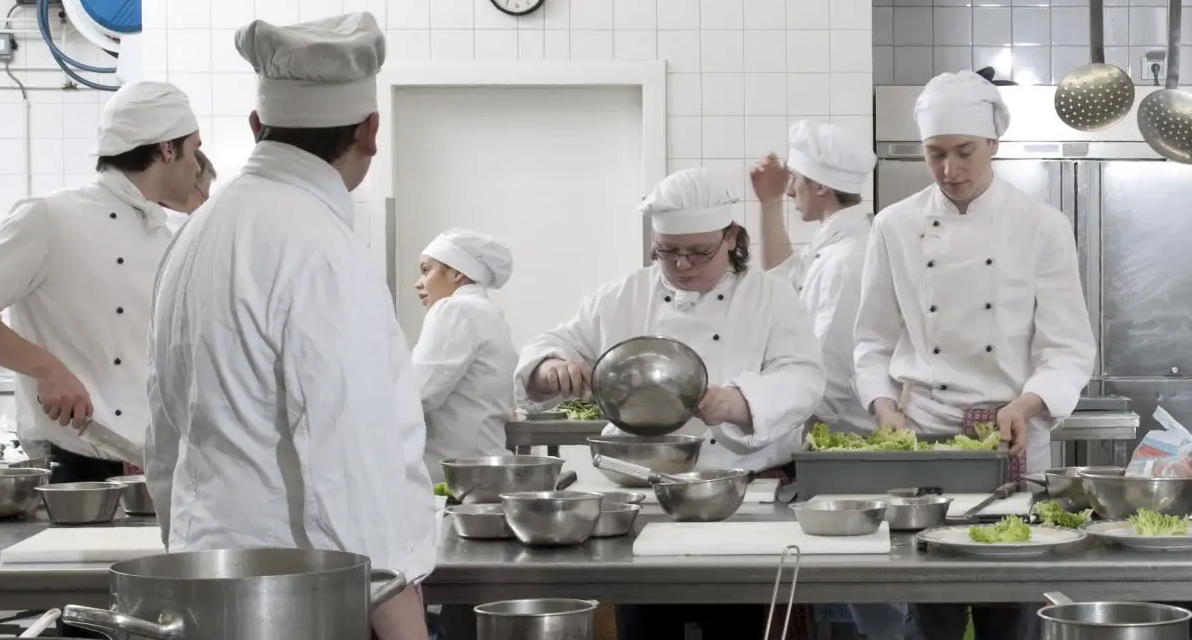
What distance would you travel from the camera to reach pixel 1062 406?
→ 3221 mm

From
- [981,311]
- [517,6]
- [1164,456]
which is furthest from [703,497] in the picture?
[517,6]

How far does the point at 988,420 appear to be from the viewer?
3338 millimetres

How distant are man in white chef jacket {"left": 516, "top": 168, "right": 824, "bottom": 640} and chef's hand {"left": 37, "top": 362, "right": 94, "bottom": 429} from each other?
37.8 inches

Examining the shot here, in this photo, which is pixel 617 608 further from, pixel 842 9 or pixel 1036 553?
pixel 842 9

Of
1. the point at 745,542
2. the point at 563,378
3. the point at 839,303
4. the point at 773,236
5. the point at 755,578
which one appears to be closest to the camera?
the point at 755,578

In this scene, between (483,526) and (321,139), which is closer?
(321,139)

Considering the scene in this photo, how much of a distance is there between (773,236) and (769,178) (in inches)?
23.8

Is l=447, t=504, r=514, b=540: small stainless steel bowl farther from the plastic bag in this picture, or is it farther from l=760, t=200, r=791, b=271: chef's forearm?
l=760, t=200, r=791, b=271: chef's forearm

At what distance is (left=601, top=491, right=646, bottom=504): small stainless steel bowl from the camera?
263 centimetres

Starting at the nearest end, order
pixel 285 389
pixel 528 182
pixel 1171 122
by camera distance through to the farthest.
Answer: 1. pixel 285 389
2. pixel 1171 122
3. pixel 528 182

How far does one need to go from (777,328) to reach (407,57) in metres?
3.11

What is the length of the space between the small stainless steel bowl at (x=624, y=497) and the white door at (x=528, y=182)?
3365 millimetres

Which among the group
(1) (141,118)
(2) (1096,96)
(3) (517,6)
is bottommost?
(1) (141,118)

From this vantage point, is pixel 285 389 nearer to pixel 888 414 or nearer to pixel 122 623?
pixel 122 623
